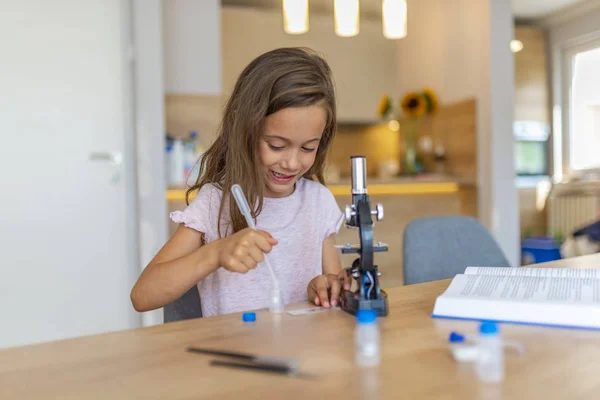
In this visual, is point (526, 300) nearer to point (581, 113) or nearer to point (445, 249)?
point (445, 249)

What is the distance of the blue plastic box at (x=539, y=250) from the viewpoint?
201 inches

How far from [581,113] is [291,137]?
5.36 m

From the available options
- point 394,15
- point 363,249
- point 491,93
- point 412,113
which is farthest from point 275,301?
point 412,113

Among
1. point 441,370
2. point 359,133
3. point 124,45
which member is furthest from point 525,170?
point 441,370

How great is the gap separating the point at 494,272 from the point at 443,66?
3.01 m

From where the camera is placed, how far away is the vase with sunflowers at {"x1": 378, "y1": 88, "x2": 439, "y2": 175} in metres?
3.96

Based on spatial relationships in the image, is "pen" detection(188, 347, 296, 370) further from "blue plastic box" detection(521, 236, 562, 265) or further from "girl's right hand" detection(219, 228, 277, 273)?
"blue plastic box" detection(521, 236, 562, 265)

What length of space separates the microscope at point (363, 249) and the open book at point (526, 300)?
10 centimetres

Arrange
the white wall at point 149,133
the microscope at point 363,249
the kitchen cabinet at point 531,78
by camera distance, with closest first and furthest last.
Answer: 1. the microscope at point 363,249
2. the white wall at point 149,133
3. the kitchen cabinet at point 531,78

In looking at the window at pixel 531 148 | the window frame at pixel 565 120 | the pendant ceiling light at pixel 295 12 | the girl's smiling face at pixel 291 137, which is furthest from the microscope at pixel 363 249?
the window frame at pixel 565 120

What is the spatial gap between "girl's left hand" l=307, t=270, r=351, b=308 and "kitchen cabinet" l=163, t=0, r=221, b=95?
2.38 meters

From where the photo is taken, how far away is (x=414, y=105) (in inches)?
156

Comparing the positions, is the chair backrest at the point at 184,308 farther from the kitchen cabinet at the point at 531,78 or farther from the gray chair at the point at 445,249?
the kitchen cabinet at the point at 531,78

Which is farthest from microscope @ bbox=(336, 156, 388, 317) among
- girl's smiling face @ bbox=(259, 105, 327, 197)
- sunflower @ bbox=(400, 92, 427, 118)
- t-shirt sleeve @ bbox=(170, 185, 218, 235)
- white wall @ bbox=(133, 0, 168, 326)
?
sunflower @ bbox=(400, 92, 427, 118)
